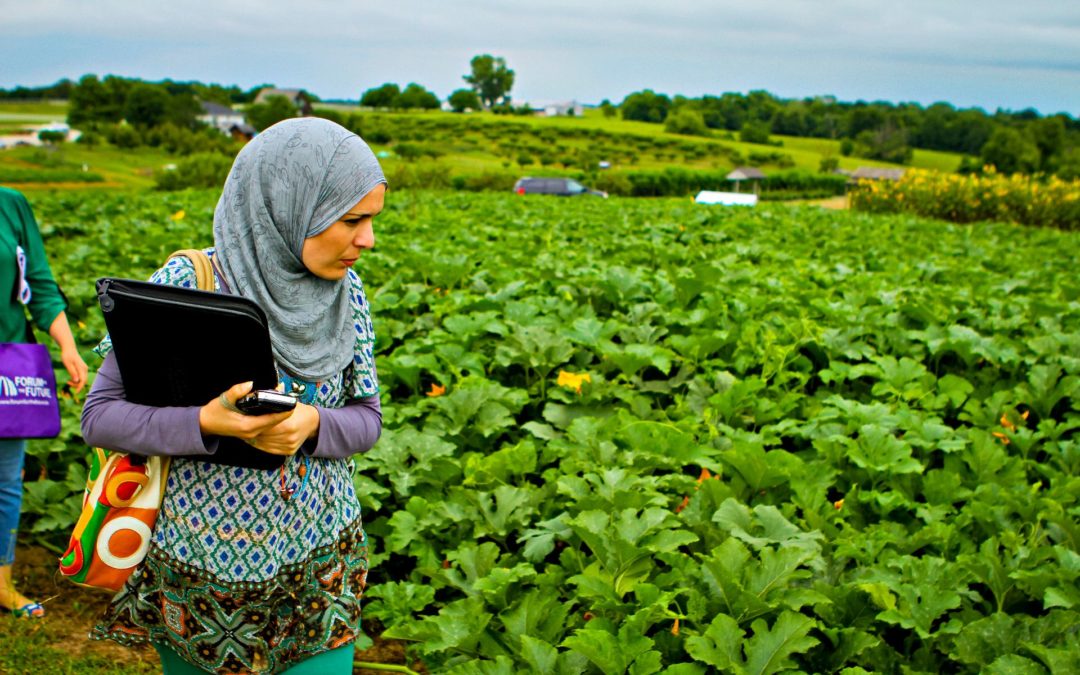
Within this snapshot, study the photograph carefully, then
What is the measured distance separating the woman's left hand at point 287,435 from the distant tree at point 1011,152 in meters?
91.3

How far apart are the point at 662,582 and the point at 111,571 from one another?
1677 millimetres

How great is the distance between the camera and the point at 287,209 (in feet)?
5.75

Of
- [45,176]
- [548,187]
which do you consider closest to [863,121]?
[548,187]

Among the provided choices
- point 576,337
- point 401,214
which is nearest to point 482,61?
point 401,214

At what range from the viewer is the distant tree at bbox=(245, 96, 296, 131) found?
5783 centimetres

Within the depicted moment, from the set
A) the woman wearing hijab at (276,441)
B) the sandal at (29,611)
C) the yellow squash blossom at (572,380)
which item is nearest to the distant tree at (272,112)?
the yellow squash blossom at (572,380)

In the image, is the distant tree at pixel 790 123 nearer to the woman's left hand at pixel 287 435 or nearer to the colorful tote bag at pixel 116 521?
the woman's left hand at pixel 287 435

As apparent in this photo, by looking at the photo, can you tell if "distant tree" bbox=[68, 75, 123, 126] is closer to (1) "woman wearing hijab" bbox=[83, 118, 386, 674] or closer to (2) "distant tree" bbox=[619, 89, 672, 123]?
(2) "distant tree" bbox=[619, 89, 672, 123]

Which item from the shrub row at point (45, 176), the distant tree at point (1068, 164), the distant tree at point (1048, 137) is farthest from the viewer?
the distant tree at point (1048, 137)

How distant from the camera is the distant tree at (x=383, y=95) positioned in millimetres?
103250

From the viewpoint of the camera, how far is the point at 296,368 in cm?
186

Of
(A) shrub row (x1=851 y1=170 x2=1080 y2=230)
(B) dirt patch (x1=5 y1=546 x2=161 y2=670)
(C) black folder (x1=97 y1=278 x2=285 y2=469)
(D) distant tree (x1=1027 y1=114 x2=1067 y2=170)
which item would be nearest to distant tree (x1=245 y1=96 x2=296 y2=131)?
(A) shrub row (x1=851 y1=170 x2=1080 y2=230)

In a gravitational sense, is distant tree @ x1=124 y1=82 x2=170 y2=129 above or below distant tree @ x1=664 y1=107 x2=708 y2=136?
below

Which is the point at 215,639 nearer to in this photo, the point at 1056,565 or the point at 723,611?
the point at 723,611
